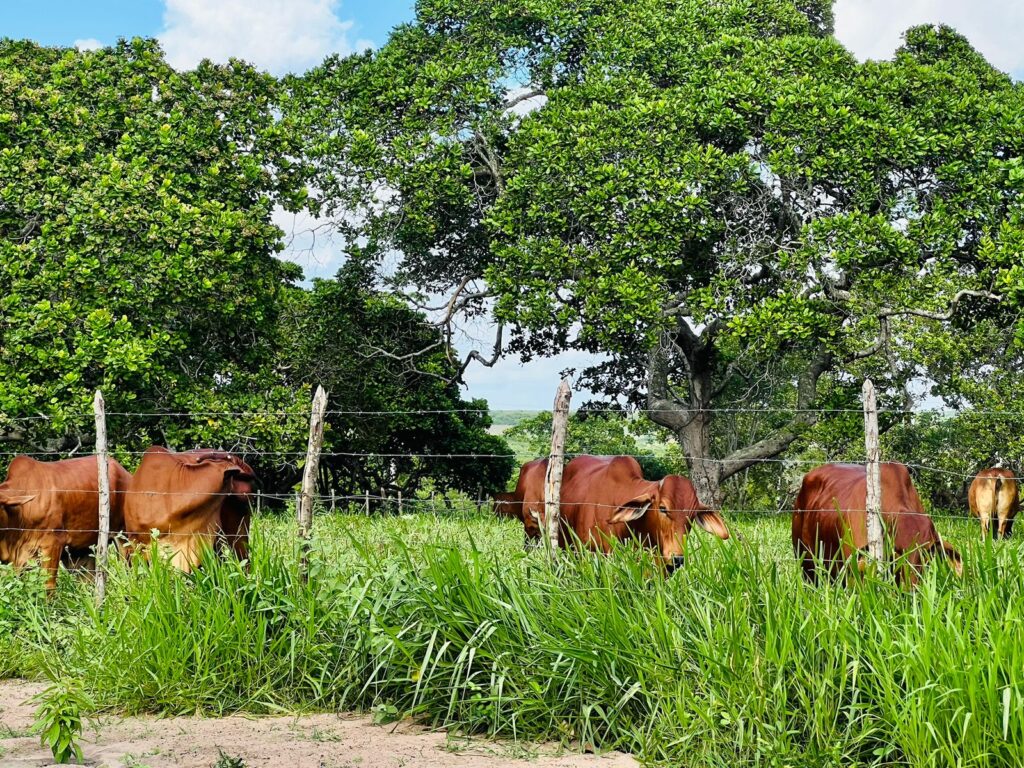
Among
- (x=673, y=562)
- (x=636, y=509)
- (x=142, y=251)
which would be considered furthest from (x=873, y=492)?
(x=142, y=251)

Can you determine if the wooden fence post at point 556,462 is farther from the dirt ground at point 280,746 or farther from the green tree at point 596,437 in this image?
the green tree at point 596,437

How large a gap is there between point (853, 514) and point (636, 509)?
1.66 metres

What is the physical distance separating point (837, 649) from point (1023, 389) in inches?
653

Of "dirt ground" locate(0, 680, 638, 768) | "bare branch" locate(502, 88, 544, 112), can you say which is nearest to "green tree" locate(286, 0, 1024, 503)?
"bare branch" locate(502, 88, 544, 112)

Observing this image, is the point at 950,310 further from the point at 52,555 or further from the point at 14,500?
the point at 14,500

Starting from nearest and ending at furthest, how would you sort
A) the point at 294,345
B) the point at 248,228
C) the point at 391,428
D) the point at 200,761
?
the point at 200,761, the point at 248,228, the point at 294,345, the point at 391,428

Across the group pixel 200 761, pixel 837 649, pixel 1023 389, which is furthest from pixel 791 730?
pixel 1023 389

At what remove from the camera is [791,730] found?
5.30 meters

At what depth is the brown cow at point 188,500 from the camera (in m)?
9.35

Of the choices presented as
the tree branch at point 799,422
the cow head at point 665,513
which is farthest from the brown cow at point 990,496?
the cow head at point 665,513

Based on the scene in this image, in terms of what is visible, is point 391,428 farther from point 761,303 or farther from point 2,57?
point 2,57

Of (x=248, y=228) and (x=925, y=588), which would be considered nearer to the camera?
(x=925, y=588)

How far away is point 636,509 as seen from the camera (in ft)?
29.2

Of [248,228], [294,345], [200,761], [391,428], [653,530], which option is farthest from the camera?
[391,428]
